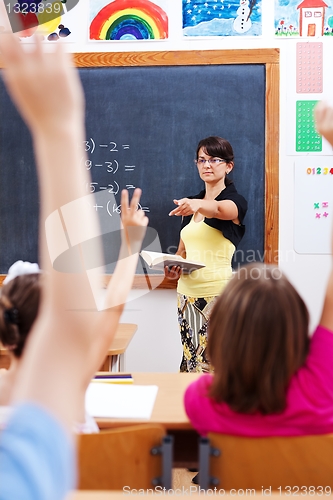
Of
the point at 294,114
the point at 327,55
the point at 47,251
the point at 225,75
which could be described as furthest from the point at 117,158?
the point at 47,251

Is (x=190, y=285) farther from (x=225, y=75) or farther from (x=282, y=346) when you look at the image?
(x=282, y=346)

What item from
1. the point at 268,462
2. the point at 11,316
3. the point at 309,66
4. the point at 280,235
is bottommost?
the point at 268,462

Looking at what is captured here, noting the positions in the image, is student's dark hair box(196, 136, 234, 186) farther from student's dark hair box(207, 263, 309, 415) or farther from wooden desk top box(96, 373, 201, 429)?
student's dark hair box(207, 263, 309, 415)

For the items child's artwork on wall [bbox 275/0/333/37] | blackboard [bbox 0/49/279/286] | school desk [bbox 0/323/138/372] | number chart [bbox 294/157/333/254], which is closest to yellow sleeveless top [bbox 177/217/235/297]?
blackboard [bbox 0/49/279/286]

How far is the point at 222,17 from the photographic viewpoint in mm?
3334

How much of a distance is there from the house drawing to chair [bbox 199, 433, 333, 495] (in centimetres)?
288

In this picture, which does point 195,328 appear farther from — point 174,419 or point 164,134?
point 174,419

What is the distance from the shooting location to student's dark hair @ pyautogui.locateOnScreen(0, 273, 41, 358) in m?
1.14

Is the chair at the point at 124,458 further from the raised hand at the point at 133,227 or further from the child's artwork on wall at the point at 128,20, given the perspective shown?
the child's artwork on wall at the point at 128,20

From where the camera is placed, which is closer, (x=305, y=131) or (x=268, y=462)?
Answer: (x=268, y=462)

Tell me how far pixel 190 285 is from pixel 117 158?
3.44 feet

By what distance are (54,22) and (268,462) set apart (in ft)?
10.7

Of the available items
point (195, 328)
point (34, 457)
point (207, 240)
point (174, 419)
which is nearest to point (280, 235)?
point (207, 240)

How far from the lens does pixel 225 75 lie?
339cm
